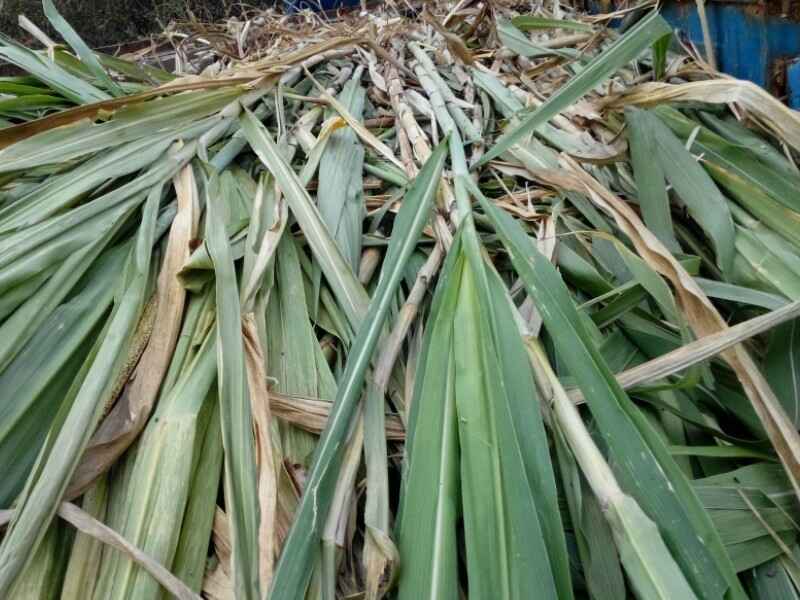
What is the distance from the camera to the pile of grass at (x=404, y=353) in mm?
625

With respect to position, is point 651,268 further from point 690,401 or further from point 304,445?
point 304,445

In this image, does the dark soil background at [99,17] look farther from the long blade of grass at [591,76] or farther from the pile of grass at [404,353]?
the long blade of grass at [591,76]

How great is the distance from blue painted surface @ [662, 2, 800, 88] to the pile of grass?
0.89 feet

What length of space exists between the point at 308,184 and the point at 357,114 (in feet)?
1.08

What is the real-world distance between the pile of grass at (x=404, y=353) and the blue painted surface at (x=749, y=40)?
10.7 inches

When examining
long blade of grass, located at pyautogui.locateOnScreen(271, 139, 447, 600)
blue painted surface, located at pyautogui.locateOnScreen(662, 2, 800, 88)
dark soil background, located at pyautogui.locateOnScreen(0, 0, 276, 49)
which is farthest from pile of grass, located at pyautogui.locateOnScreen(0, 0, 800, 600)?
dark soil background, located at pyautogui.locateOnScreen(0, 0, 276, 49)

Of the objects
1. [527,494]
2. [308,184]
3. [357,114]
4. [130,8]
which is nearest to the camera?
[527,494]

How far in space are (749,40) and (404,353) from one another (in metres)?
1.12

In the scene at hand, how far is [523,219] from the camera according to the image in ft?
3.47

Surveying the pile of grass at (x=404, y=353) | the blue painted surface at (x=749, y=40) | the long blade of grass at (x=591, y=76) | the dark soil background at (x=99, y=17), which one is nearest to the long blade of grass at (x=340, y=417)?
the pile of grass at (x=404, y=353)

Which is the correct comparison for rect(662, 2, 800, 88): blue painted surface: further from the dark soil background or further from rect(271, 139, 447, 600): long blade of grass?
the dark soil background

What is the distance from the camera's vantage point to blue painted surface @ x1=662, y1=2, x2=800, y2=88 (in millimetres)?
1337

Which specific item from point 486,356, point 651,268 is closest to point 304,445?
point 486,356

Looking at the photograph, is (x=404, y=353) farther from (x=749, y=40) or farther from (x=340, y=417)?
(x=749, y=40)
